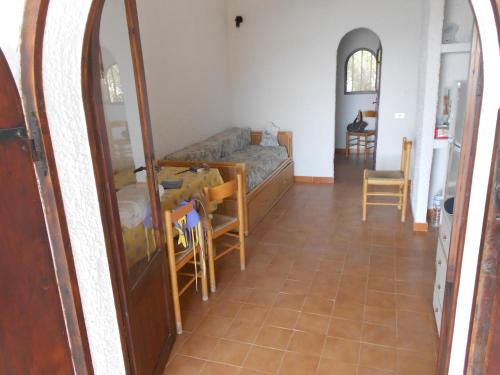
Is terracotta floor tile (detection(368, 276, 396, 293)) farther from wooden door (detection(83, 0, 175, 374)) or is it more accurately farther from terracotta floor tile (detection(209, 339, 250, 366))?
wooden door (detection(83, 0, 175, 374))

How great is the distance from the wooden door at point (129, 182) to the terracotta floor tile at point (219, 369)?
245 millimetres

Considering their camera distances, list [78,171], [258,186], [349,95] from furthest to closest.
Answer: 1. [349,95]
2. [258,186]
3. [78,171]

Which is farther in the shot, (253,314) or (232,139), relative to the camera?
(232,139)

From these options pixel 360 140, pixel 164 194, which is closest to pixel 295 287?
pixel 164 194

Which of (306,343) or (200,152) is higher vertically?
(200,152)

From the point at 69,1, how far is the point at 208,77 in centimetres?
401

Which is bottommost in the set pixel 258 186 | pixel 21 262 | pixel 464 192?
pixel 258 186

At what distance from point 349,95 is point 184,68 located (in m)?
4.20

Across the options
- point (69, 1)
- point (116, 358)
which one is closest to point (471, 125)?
point (69, 1)

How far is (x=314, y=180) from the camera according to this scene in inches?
227

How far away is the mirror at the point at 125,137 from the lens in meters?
1.73

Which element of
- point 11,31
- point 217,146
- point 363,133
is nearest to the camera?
point 11,31

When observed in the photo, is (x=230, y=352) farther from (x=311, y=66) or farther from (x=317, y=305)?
(x=311, y=66)

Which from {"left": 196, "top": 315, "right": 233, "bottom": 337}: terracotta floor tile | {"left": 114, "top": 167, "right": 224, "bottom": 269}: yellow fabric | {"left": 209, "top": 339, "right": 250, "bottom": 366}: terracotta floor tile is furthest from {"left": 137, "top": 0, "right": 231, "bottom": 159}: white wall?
{"left": 209, "top": 339, "right": 250, "bottom": 366}: terracotta floor tile
